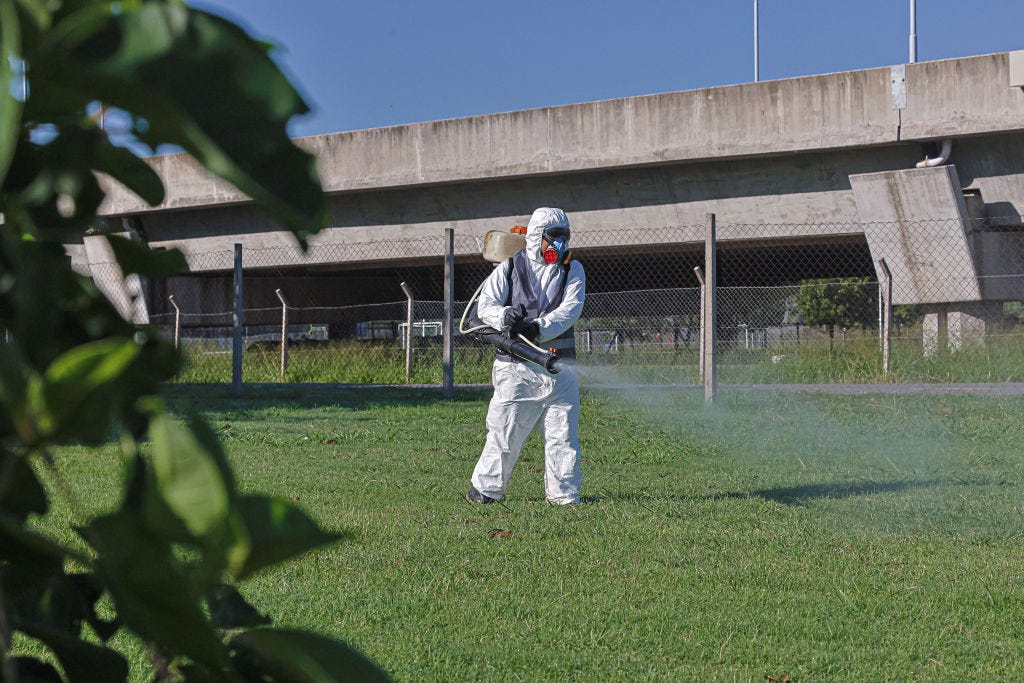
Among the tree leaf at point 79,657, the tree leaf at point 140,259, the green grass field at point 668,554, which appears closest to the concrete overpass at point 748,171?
the green grass field at point 668,554

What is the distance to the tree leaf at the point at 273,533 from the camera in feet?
1.50

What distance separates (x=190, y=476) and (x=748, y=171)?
56.0 feet

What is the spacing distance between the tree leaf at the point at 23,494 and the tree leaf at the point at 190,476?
0.18 metres

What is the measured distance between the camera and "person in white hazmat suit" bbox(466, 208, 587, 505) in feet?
21.1

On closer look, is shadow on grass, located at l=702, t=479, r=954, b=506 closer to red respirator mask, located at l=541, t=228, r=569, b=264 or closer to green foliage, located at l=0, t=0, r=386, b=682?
red respirator mask, located at l=541, t=228, r=569, b=264

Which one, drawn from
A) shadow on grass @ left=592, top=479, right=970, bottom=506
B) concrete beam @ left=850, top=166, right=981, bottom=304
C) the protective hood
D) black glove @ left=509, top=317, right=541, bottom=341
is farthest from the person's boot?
concrete beam @ left=850, top=166, right=981, bottom=304

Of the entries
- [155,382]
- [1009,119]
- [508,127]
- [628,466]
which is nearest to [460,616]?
[155,382]

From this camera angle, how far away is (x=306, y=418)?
10961 millimetres

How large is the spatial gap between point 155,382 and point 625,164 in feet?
55.6

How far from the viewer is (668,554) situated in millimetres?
4938

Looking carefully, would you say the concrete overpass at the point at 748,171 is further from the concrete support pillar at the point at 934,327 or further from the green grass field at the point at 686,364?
the green grass field at the point at 686,364

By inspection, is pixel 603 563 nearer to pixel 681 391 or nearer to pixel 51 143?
pixel 51 143

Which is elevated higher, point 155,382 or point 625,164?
point 625,164

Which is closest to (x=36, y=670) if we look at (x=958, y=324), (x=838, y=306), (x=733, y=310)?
(x=958, y=324)
